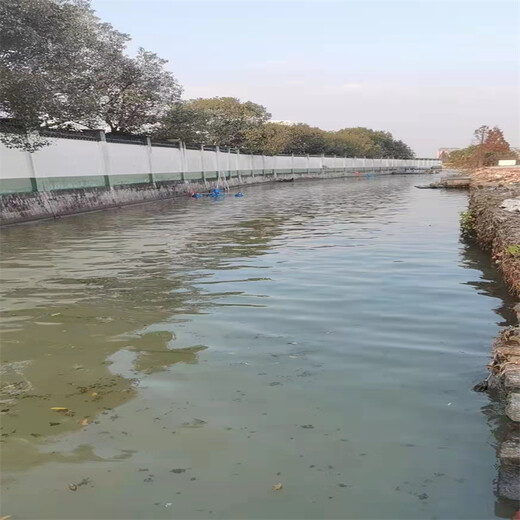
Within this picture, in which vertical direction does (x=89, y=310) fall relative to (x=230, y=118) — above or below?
below

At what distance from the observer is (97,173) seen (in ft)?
66.5

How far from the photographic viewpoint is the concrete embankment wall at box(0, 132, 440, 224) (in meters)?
15.4

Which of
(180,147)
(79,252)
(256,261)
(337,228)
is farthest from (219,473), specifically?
(180,147)

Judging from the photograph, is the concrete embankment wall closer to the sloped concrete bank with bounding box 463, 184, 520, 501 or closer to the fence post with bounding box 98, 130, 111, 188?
the fence post with bounding box 98, 130, 111, 188

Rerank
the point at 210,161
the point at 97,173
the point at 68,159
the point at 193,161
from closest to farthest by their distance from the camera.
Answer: the point at 68,159, the point at 97,173, the point at 193,161, the point at 210,161

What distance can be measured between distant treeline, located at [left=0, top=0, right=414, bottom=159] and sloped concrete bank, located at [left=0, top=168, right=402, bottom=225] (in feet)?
5.71

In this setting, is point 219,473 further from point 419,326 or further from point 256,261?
point 256,261

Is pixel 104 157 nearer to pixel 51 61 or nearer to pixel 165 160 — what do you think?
pixel 51 61

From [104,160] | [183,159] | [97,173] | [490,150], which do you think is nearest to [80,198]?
[97,173]

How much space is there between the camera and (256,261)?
26.9ft

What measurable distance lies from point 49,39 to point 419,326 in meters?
15.1

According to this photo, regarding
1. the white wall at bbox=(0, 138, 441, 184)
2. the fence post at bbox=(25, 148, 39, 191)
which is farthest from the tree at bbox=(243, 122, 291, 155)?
the fence post at bbox=(25, 148, 39, 191)

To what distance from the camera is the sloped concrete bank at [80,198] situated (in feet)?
48.5

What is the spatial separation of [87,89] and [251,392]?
20.1m
